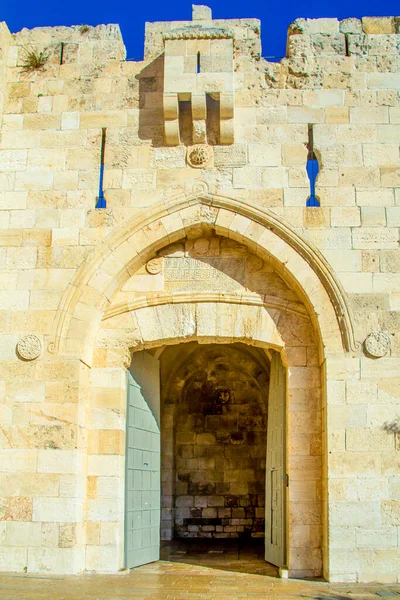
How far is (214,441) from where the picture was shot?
1041cm

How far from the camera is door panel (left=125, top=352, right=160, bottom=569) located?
21.9 ft

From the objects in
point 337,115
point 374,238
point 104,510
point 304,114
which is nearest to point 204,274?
point 374,238

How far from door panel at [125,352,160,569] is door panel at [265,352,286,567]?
121 cm

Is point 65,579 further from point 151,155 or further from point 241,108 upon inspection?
point 241,108

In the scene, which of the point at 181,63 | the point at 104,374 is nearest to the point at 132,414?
the point at 104,374

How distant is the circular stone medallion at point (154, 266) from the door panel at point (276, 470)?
1485mm

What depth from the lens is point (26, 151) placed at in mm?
6980

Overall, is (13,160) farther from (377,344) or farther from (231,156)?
(377,344)

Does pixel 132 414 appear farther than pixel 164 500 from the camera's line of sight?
No

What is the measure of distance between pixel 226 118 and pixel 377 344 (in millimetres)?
2599

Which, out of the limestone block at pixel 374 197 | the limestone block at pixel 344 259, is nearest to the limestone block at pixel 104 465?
the limestone block at pixel 344 259

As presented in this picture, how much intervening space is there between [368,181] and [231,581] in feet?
12.7

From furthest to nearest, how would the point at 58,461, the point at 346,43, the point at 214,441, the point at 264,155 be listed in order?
the point at 214,441, the point at 346,43, the point at 264,155, the point at 58,461

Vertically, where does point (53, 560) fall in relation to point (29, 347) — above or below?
below
